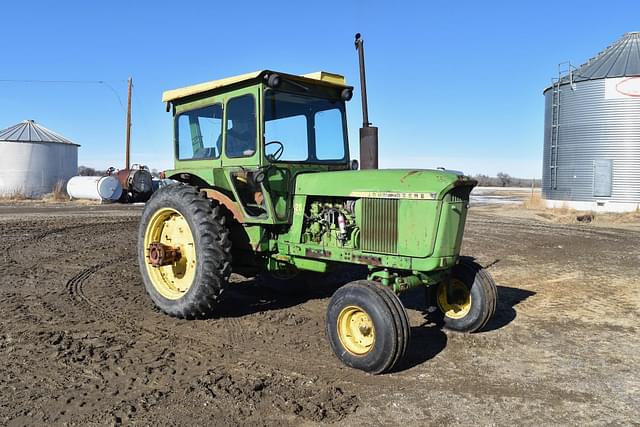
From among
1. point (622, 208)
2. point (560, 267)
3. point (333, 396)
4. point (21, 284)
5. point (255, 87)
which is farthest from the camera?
point (622, 208)

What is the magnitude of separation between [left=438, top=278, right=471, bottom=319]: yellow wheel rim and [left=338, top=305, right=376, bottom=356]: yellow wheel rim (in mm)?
1376

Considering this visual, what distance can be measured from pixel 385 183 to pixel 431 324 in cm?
178

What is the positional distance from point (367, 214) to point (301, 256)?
0.93 meters

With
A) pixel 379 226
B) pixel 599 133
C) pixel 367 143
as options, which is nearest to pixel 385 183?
pixel 379 226

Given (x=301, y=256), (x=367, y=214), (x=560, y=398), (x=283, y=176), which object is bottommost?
(x=560, y=398)

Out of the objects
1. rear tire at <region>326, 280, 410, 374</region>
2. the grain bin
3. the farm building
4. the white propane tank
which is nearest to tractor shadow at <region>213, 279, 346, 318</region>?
rear tire at <region>326, 280, 410, 374</region>

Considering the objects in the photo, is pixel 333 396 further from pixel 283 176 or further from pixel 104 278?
pixel 104 278

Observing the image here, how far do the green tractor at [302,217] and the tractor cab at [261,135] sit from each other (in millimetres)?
14

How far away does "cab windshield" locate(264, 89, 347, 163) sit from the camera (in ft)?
18.2

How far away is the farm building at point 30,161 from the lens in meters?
31.1

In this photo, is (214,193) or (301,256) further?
(214,193)

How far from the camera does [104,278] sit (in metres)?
7.64

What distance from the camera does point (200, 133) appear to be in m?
6.25

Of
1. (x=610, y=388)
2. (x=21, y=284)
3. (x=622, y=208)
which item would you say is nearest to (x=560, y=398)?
(x=610, y=388)
